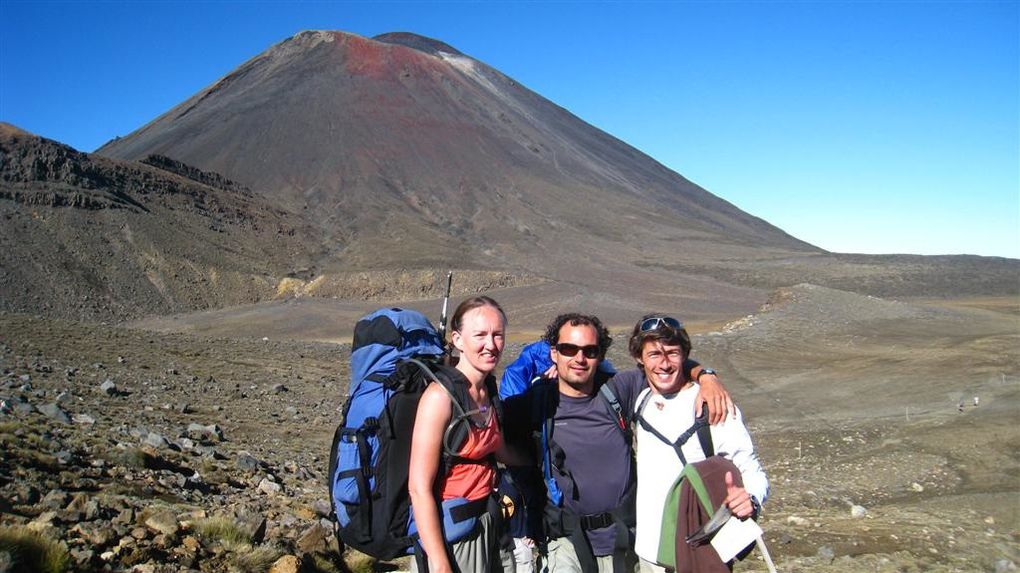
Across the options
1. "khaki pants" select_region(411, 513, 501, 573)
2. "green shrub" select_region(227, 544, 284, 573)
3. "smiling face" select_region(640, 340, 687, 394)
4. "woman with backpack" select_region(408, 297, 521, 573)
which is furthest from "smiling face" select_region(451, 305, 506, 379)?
"green shrub" select_region(227, 544, 284, 573)

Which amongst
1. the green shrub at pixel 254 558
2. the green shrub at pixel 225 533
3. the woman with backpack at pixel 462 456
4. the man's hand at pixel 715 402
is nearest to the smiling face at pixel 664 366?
the man's hand at pixel 715 402

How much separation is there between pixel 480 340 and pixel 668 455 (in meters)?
0.81

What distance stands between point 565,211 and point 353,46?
180 feet

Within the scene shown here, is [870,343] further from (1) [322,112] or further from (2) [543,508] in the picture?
(1) [322,112]

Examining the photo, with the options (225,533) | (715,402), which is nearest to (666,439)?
(715,402)

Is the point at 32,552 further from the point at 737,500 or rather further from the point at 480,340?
the point at 737,500

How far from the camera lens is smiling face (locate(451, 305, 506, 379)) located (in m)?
2.31

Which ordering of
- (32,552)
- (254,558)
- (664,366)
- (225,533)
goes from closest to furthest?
(664,366) → (32,552) → (254,558) → (225,533)

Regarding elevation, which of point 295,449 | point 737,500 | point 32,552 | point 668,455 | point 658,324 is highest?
point 658,324

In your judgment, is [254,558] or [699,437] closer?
[699,437]

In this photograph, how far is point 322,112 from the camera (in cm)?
8650

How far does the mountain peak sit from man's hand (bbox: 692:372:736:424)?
131283mm

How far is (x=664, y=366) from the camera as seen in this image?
103 inches

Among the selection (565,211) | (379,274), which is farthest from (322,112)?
(379,274)
